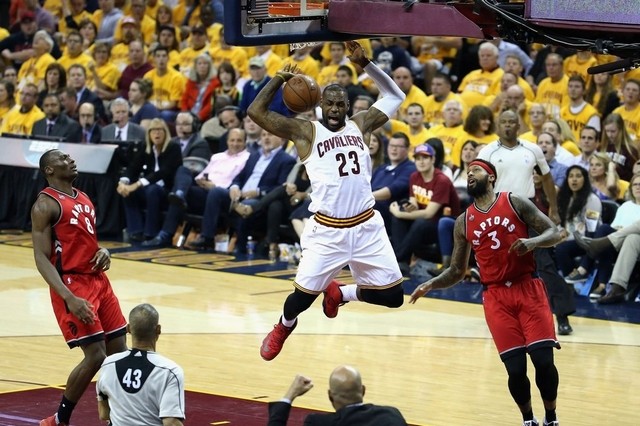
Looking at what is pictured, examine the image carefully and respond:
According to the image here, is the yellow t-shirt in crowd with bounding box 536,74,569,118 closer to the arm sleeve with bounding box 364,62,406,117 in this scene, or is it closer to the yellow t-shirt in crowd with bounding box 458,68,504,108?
the yellow t-shirt in crowd with bounding box 458,68,504,108

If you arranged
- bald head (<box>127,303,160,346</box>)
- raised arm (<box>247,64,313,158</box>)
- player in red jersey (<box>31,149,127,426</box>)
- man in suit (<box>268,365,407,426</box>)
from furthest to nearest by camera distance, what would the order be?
raised arm (<box>247,64,313,158</box>) → player in red jersey (<box>31,149,127,426</box>) → bald head (<box>127,303,160,346</box>) → man in suit (<box>268,365,407,426</box>)

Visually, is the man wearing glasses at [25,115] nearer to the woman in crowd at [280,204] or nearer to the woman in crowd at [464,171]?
the woman in crowd at [280,204]

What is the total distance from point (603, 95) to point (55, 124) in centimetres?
700

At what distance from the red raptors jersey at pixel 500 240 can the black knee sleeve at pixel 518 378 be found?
528 millimetres

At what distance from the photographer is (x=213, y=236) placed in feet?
52.7

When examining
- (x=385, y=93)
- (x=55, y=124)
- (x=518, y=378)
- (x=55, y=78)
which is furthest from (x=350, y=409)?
(x=55, y=78)

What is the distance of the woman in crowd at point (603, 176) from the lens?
45.8ft

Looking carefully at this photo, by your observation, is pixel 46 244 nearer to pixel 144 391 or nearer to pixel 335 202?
pixel 335 202

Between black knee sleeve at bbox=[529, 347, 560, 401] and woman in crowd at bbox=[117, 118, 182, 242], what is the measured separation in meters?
8.63

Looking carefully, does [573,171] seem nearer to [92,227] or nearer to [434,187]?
[434,187]

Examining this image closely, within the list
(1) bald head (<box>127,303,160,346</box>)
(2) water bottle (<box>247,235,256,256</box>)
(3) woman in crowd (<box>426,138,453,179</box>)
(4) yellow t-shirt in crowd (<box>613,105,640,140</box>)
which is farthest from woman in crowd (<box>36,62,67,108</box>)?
(1) bald head (<box>127,303,160,346</box>)

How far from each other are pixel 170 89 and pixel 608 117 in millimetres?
6847

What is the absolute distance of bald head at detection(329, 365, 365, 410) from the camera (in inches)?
227

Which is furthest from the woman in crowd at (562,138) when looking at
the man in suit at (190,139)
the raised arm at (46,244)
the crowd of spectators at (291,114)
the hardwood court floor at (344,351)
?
the raised arm at (46,244)
